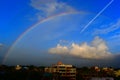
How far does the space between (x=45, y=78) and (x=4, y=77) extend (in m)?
18.3

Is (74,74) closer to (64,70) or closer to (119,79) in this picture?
(64,70)

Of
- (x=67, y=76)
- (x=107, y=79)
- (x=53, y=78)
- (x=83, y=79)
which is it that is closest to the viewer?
(x=107, y=79)

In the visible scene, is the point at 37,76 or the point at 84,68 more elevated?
the point at 84,68

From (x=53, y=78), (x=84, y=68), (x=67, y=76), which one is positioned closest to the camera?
(x=53, y=78)

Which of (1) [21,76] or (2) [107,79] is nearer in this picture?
(2) [107,79]

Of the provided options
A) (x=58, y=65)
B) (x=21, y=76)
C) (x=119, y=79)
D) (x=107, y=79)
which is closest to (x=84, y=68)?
(x=58, y=65)

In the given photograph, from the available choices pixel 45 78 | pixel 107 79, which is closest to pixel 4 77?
pixel 45 78

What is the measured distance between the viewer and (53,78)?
343 ft

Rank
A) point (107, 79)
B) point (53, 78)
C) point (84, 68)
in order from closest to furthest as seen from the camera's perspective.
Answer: point (107, 79) → point (53, 78) → point (84, 68)

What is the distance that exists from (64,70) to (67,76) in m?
4.56

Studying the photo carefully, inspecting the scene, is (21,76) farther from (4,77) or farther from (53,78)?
(53,78)

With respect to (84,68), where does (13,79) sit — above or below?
below

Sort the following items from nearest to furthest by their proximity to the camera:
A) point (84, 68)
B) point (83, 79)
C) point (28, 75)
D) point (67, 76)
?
point (28, 75), point (83, 79), point (67, 76), point (84, 68)

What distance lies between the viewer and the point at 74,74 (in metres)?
126
